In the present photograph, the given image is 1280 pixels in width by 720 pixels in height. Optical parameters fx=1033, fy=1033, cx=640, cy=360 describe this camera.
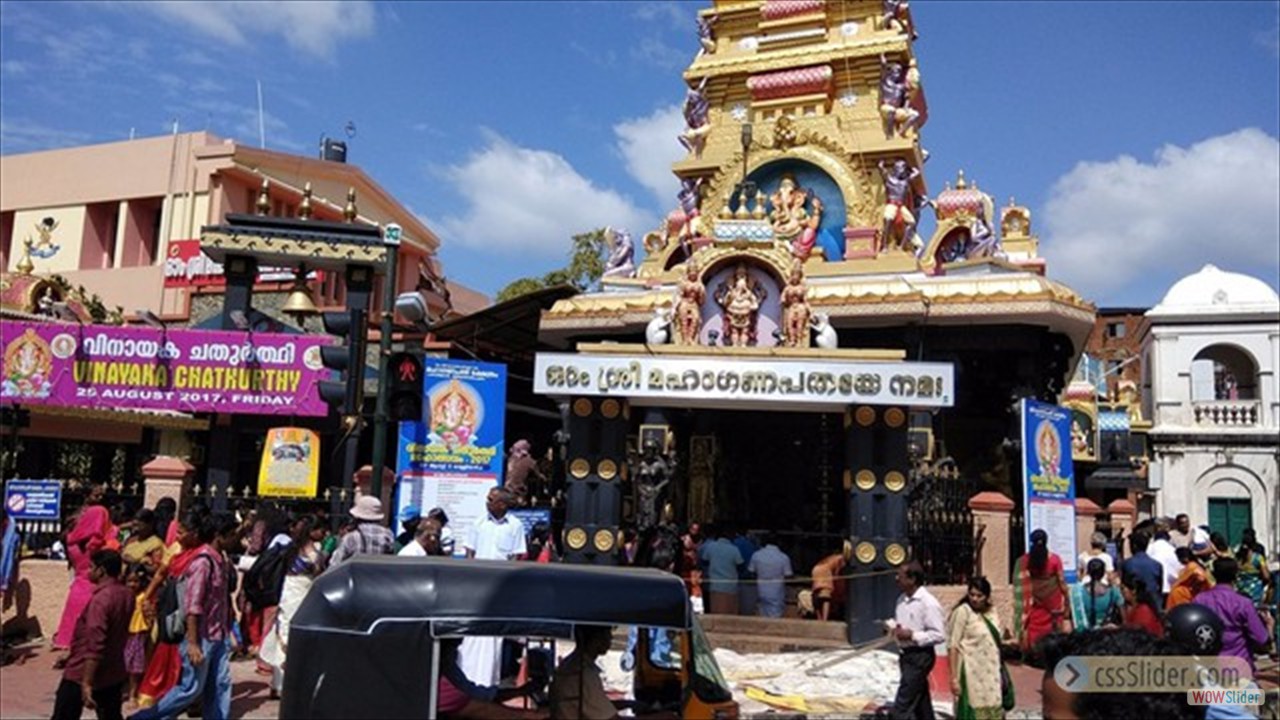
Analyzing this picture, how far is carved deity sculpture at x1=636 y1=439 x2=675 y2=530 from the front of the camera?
46.8 ft

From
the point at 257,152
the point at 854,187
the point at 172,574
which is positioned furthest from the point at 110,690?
the point at 257,152

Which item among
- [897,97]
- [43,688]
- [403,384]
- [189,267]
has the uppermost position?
[897,97]

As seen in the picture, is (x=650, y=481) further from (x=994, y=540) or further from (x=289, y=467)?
(x=289, y=467)

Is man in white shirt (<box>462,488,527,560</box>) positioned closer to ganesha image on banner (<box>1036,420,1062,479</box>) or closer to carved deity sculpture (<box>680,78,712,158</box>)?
ganesha image on banner (<box>1036,420,1062,479</box>)

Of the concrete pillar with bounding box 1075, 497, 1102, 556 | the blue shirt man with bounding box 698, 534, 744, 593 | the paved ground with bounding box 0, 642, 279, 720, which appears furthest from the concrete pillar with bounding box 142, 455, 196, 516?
the concrete pillar with bounding box 1075, 497, 1102, 556

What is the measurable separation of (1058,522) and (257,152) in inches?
1042

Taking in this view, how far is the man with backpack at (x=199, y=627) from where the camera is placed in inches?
280

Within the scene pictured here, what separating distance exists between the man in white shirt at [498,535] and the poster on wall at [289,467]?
4.51 metres

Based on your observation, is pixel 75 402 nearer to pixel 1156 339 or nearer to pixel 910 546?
pixel 910 546

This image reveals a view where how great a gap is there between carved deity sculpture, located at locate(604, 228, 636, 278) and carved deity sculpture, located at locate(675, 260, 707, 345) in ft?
17.3

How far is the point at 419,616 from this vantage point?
522 centimetres

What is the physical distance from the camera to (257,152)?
31719mm

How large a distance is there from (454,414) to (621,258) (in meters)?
8.79

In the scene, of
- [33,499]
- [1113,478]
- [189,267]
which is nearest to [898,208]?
[1113,478]
